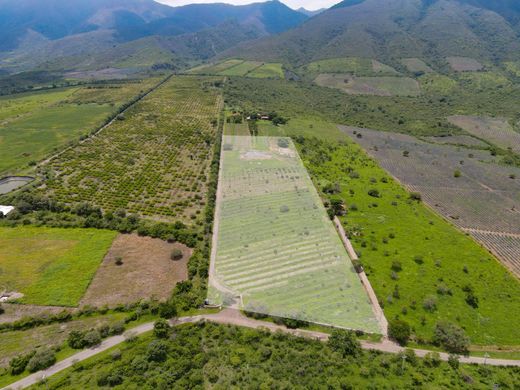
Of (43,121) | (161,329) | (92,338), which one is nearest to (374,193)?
(161,329)

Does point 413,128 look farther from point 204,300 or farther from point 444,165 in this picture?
point 204,300

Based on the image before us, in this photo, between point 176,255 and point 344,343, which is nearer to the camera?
point 344,343

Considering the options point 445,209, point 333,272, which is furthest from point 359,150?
point 333,272

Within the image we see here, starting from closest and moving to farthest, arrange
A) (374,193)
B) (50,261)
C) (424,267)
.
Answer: (50,261)
(424,267)
(374,193)

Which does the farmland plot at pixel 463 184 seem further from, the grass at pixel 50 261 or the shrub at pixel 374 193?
the grass at pixel 50 261

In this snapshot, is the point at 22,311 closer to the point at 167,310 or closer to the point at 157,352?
the point at 167,310

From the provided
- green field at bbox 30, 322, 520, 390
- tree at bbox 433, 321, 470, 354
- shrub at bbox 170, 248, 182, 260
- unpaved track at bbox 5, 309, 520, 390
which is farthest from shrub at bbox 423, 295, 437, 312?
shrub at bbox 170, 248, 182, 260
